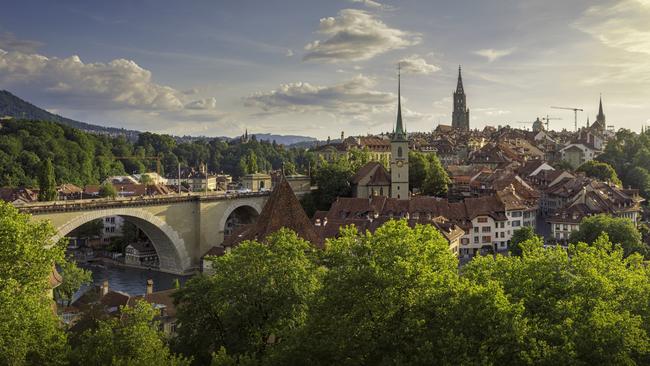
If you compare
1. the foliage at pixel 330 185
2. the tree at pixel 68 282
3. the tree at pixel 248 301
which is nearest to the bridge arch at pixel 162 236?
the tree at pixel 68 282

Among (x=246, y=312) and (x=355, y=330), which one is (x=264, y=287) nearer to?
(x=246, y=312)

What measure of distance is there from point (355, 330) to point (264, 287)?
4.28m

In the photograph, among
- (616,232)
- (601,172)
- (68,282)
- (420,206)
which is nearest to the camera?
(68,282)

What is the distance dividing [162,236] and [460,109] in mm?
113652

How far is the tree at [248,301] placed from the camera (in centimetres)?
1884

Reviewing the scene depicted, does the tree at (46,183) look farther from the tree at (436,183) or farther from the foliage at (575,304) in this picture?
the foliage at (575,304)

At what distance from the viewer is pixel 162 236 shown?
163 feet

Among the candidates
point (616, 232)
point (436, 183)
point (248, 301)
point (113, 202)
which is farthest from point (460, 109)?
point (248, 301)

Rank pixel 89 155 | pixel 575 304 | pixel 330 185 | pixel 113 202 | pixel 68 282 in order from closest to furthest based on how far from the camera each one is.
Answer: pixel 575 304, pixel 68 282, pixel 113 202, pixel 330 185, pixel 89 155

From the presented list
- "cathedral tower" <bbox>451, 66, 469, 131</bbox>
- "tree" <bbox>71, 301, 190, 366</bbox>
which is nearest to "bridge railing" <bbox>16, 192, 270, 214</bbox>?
"tree" <bbox>71, 301, 190, 366</bbox>

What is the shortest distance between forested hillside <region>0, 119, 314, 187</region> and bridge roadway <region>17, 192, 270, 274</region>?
23.2 m

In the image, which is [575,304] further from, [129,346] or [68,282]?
[68,282]

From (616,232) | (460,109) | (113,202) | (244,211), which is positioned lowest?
(616,232)

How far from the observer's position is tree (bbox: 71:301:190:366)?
15924mm
